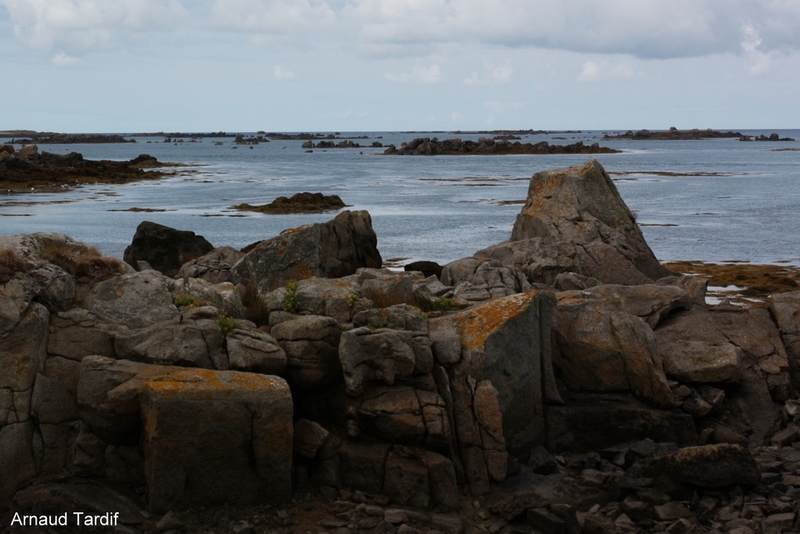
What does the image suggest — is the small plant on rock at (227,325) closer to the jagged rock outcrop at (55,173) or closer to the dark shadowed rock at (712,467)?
the dark shadowed rock at (712,467)

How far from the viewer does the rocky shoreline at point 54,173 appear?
69.7m

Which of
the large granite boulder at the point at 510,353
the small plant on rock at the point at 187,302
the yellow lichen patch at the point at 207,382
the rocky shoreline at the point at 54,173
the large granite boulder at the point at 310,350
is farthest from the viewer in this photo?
the rocky shoreline at the point at 54,173

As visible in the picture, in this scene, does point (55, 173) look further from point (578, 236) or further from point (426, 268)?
point (578, 236)

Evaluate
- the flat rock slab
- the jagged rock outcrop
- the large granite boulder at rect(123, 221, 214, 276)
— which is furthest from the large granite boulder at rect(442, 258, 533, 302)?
the jagged rock outcrop

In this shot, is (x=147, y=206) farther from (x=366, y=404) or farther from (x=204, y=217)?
(x=366, y=404)

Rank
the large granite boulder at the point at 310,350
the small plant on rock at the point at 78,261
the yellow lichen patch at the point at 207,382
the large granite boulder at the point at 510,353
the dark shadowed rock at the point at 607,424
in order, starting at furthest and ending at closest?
the dark shadowed rock at the point at 607,424 → the small plant on rock at the point at 78,261 → the large granite boulder at the point at 510,353 → the large granite boulder at the point at 310,350 → the yellow lichen patch at the point at 207,382

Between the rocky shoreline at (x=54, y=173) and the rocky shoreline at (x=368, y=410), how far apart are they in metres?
57.5

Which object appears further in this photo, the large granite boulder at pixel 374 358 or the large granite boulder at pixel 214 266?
the large granite boulder at pixel 214 266

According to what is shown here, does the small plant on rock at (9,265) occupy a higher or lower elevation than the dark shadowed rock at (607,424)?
higher

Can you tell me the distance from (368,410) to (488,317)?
248 cm

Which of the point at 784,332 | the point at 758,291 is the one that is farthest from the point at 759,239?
the point at 784,332

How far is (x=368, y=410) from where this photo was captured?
12.5 meters

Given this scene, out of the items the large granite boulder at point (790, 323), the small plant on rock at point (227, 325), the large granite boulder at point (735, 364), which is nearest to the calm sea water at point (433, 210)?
the large granite boulder at point (790, 323)

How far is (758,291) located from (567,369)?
12.4 m
